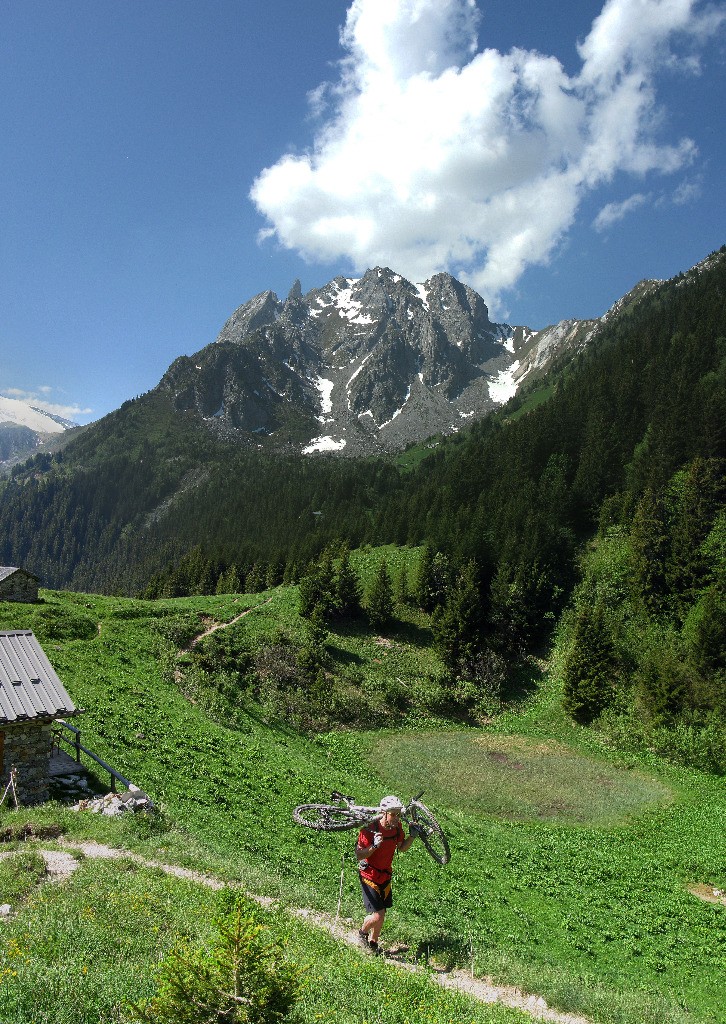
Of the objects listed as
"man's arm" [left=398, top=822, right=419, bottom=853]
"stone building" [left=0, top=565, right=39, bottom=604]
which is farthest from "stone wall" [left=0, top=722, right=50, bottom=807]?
"stone building" [left=0, top=565, right=39, bottom=604]

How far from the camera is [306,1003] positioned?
744 centimetres

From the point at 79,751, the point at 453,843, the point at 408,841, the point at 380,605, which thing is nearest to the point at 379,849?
the point at 408,841

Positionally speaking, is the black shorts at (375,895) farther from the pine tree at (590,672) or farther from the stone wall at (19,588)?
the stone wall at (19,588)

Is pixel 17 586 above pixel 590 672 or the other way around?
above

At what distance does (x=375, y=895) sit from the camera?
1020 centimetres

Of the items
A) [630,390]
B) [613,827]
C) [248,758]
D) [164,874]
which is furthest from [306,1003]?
[630,390]

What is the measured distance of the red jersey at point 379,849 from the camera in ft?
32.7

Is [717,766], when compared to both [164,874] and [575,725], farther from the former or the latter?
[164,874]

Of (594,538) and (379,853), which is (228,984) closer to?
(379,853)

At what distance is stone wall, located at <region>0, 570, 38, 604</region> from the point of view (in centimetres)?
3903

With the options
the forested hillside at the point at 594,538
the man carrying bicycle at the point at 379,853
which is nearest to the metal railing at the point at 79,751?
the man carrying bicycle at the point at 379,853

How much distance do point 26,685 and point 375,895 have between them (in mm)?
12867

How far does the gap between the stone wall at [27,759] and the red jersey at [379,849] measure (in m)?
11.8

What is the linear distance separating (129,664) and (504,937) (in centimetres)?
2558
